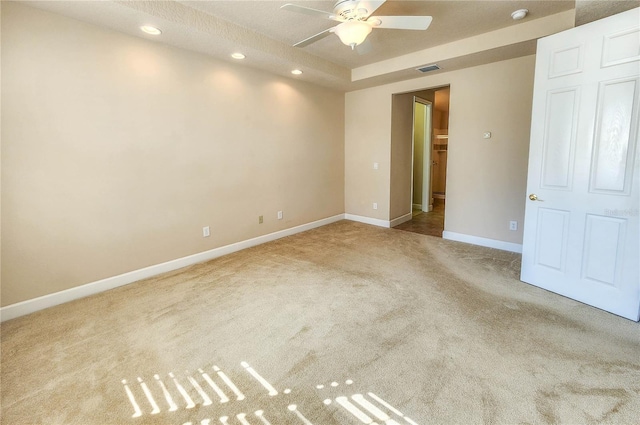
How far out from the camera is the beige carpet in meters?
1.56

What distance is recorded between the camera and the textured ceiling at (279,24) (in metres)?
2.55

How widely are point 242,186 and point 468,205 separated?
128 inches

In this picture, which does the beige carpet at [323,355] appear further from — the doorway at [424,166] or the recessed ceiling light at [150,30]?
the doorway at [424,166]

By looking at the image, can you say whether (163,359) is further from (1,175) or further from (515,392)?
(515,392)

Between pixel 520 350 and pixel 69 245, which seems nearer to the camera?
pixel 520 350

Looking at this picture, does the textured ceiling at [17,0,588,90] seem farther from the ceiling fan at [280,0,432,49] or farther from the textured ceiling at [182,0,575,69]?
the ceiling fan at [280,0,432,49]

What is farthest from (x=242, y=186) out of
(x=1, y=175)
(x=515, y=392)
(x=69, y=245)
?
(x=515, y=392)

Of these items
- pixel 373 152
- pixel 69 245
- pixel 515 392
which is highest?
pixel 373 152

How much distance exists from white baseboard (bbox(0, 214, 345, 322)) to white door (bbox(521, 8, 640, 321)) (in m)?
3.42

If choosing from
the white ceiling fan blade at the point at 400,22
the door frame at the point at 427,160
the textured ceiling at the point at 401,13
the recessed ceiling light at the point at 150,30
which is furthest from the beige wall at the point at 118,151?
the door frame at the point at 427,160

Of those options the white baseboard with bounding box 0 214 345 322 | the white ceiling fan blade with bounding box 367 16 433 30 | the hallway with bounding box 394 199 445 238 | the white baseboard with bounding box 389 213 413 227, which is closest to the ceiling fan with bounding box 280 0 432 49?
the white ceiling fan blade with bounding box 367 16 433 30

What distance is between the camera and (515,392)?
164 cm

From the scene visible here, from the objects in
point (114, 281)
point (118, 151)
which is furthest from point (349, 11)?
point (114, 281)

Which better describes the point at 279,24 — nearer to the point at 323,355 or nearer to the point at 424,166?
the point at 323,355
